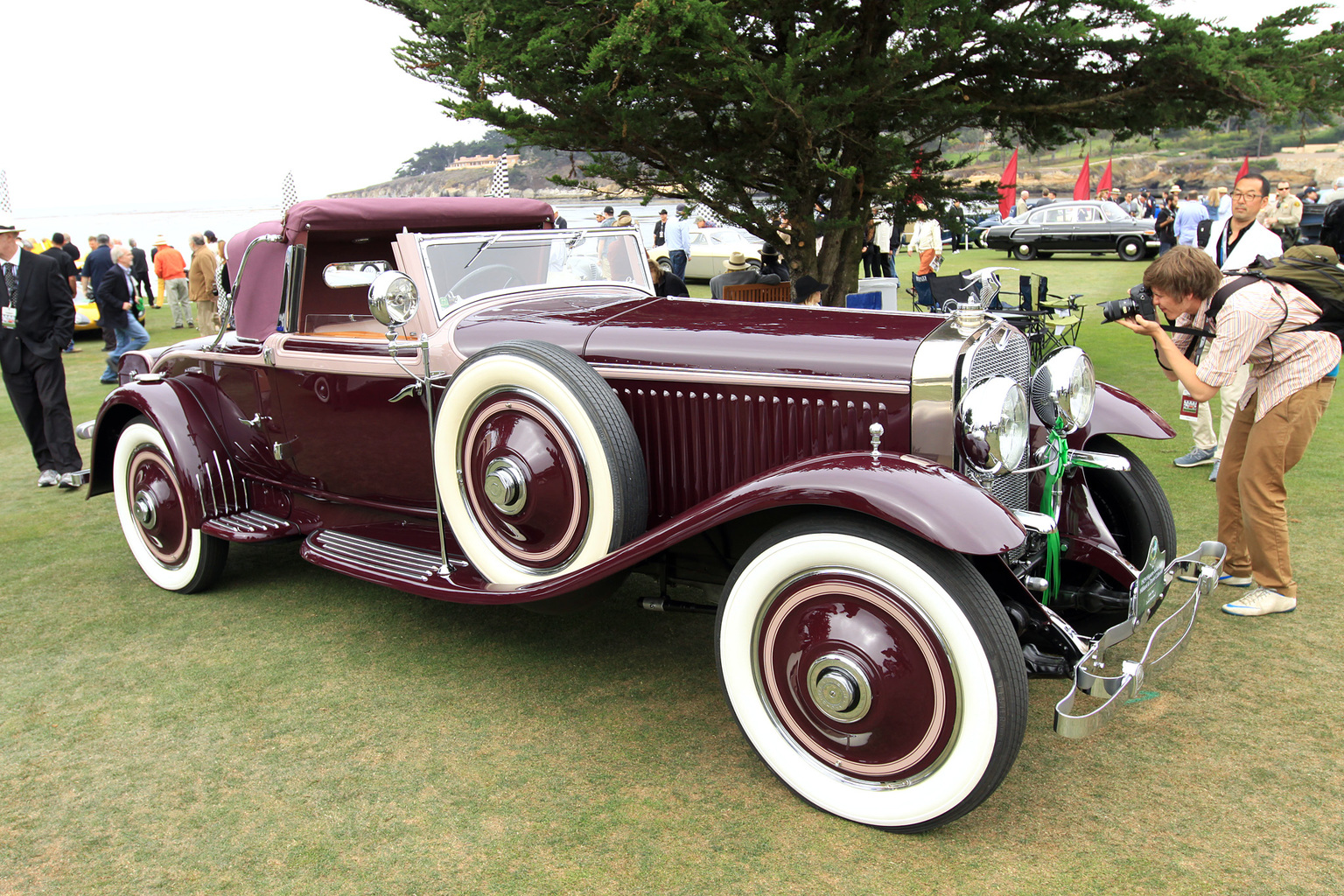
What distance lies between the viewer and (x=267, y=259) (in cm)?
471

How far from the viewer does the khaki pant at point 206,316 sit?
13.3 meters

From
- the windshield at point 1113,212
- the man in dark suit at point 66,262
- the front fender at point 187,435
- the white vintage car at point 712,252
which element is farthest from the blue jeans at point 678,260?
the front fender at point 187,435

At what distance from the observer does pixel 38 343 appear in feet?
21.1

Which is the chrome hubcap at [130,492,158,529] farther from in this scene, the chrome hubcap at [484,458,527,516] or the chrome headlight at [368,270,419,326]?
the chrome hubcap at [484,458,527,516]

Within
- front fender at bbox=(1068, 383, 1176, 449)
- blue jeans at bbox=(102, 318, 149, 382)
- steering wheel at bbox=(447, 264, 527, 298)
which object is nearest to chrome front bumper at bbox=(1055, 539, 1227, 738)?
front fender at bbox=(1068, 383, 1176, 449)

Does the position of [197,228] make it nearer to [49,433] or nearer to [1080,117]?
[49,433]

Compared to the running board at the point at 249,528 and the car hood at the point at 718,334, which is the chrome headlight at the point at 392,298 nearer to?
the car hood at the point at 718,334

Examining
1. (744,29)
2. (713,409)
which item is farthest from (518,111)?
(713,409)

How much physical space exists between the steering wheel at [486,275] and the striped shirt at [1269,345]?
114 inches

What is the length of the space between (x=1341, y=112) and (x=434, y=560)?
23.8ft

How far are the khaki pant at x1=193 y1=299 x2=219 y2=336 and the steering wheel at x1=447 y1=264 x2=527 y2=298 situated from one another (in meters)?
10.8

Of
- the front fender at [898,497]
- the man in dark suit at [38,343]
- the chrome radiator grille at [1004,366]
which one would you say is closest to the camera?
the front fender at [898,497]

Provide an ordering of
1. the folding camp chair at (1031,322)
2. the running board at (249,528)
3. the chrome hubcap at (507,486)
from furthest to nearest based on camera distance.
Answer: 1. the folding camp chair at (1031,322)
2. the running board at (249,528)
3. the chrome hubcap at (507,486)

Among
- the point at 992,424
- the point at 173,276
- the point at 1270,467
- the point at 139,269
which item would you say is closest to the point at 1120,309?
the point at 1270,467
